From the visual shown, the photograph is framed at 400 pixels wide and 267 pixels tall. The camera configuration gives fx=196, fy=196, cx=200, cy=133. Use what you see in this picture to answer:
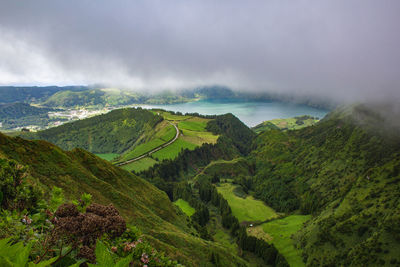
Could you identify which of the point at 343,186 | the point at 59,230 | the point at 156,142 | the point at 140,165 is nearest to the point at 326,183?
the point at 343,186

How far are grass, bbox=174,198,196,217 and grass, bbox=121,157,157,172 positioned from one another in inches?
1432

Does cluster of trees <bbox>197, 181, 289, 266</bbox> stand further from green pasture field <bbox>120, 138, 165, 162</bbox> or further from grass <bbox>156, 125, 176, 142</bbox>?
grass <bbox>156, 125, 176, 142</bbox>

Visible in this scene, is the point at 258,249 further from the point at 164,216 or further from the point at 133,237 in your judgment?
the point at 133,237

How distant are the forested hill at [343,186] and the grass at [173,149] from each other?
60802 mm

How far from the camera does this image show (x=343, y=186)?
115m

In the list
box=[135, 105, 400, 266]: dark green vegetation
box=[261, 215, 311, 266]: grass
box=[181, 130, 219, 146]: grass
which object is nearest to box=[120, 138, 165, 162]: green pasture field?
box=[181, 130, 219, 146]: grass

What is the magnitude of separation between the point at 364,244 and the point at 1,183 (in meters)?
94.2

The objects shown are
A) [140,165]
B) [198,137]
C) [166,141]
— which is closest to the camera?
[140,165]

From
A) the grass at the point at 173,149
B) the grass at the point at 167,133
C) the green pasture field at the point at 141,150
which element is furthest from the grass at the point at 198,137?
the green pasture field at the point at 141,150

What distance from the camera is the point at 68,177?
2825 centimetres

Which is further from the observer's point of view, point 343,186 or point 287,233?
point 343,186

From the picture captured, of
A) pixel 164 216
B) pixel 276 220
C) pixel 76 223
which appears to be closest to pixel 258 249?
pixel 276 220

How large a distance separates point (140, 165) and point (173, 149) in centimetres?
3185

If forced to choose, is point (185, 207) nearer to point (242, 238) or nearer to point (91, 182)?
point (242, 238)
